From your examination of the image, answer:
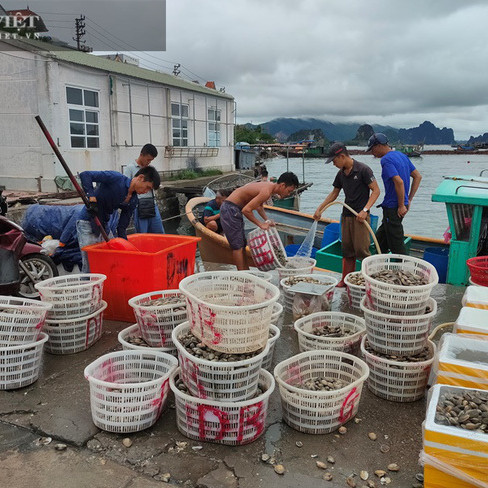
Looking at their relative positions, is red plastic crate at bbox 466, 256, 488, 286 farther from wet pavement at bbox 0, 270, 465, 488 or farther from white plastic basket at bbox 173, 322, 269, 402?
white plastic basket at bbox 173, 322, 269, 402

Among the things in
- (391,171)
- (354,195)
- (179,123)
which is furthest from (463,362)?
(179,123)

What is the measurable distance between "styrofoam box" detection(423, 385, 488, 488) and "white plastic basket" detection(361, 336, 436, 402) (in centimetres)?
103

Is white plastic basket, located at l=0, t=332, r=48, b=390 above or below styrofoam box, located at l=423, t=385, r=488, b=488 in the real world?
below

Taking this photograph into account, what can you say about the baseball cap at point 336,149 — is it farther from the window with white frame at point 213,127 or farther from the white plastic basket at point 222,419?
the window with white frame at point 213,127

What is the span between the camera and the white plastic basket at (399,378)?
2.95m

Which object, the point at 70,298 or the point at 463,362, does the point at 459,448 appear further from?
the point at 70,298

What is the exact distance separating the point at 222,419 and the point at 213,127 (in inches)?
884

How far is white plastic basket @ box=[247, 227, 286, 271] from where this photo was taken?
559cm

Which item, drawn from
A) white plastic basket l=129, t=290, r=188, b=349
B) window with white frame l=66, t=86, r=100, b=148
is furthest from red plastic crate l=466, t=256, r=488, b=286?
window with white frame l=66, t=86, r=100, b=148

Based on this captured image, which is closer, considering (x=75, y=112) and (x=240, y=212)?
(x=240, y=212)

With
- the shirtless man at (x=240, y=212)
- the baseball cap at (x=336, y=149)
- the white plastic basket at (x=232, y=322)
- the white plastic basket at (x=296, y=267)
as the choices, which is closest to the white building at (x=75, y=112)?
the shirtless man at (x=240, y=212)

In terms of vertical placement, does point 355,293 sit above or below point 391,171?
below

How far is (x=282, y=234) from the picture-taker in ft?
36.8

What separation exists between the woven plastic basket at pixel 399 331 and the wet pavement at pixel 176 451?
373 millimetres
